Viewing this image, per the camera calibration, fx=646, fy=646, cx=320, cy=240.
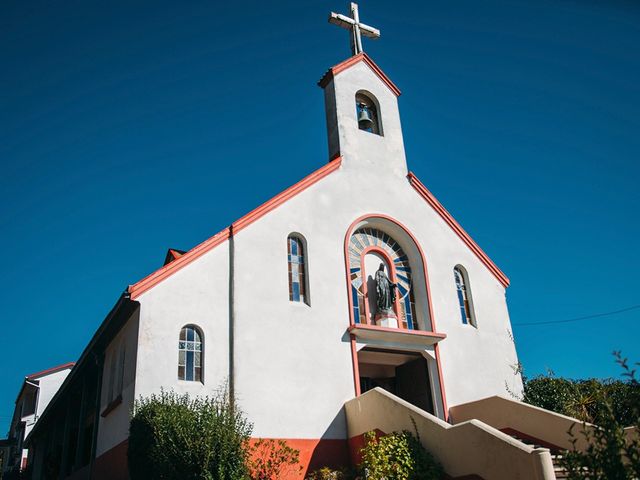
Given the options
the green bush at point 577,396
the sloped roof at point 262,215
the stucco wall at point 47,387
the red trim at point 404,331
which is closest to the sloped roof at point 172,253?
the sloped roof at point 262,215

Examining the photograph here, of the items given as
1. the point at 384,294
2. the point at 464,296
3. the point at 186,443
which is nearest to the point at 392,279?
the point at 384,294

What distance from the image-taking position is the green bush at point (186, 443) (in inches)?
504

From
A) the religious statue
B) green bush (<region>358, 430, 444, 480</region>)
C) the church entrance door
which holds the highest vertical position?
the religious statue

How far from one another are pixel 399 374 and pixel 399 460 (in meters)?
7.56

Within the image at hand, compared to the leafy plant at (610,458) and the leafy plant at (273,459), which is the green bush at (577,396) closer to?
the leafy plant at (273,459)

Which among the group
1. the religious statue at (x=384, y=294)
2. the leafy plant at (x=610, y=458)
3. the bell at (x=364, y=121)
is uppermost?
the bell at (x=364, y=121)

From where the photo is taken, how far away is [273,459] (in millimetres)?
15117

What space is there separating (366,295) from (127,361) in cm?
710

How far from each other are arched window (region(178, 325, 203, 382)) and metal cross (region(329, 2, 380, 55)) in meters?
12.8

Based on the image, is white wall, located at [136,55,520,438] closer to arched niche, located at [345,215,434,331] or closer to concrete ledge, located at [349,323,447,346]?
arched niche, located at [345,215,434,331]

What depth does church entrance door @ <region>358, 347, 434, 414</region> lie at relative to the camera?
19391 mm

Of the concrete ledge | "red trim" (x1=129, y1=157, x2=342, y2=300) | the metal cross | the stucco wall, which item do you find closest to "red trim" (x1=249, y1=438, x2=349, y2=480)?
the concrete ledge

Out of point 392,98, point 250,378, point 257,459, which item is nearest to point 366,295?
point 250,378

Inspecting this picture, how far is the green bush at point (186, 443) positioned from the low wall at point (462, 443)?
339 centimetres
